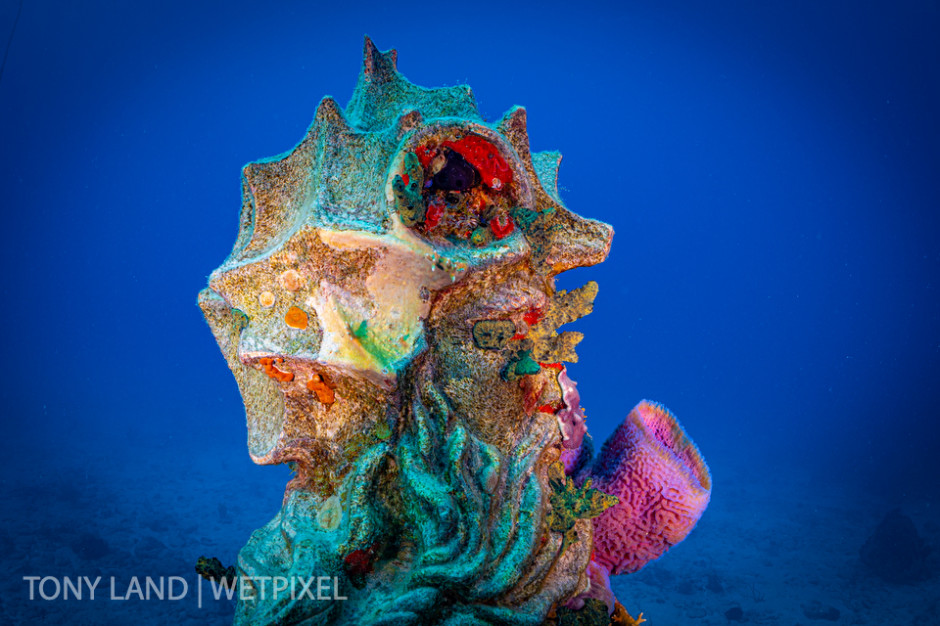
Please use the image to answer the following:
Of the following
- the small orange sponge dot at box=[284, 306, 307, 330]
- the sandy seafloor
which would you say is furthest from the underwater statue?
the sandy seafloor

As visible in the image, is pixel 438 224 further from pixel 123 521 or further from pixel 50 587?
pixel 123 521

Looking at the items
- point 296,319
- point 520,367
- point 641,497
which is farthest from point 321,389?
point 641,497

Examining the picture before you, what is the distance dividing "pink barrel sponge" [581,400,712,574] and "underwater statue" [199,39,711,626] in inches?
0.4

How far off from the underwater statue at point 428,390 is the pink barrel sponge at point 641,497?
0.01 m

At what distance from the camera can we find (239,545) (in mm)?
11531

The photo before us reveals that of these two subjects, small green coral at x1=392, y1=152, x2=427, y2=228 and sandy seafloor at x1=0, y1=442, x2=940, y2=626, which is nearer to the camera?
small green coral at x1=392, y1=152, x2=427, y2=228

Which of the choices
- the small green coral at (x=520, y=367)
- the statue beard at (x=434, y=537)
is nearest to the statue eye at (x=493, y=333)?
the small green coral at (x=520, y=367)

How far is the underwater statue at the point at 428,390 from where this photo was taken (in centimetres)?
223

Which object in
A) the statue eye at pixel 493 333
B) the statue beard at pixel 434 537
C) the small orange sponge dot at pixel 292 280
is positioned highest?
the small orange sponge dot at pixel 292 280

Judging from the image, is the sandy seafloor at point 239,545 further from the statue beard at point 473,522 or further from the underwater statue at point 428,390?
the statue beard at point 473,522

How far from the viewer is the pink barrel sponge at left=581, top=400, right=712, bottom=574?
2789mm

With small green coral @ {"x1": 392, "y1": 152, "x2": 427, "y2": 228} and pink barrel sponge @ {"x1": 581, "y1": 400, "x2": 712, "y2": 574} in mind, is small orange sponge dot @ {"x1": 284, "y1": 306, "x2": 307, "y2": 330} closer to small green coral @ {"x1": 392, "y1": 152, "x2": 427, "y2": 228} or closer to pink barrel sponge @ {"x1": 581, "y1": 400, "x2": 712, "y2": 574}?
small green coral @ {"x1": 392, "y1": 152, "x2": 427, "y2": 228}

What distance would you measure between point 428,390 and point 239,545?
1147 cm

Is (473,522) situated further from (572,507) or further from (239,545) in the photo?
(239,545)
